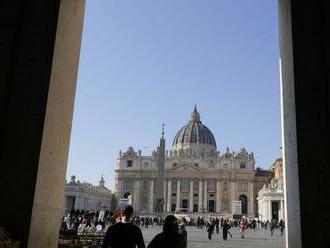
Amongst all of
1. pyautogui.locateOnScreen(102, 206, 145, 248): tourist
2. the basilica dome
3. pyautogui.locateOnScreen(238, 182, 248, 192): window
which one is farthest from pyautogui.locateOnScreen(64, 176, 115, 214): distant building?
pyautogui.locateOnScreen(102, 206, 145, 248): tourist

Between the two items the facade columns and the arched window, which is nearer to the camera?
the arched window

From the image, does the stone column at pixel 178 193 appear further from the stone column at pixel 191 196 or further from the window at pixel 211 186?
the window at pixel 211 186

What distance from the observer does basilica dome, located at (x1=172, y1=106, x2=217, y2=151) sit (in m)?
132

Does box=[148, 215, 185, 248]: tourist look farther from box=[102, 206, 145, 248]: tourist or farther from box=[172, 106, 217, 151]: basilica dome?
box=[172, 106, 217, 151]: basilica dome

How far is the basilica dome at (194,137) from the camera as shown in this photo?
13241 centimetres

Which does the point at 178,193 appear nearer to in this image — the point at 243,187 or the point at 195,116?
the point at 243,187

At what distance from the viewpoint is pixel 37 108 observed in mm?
5469

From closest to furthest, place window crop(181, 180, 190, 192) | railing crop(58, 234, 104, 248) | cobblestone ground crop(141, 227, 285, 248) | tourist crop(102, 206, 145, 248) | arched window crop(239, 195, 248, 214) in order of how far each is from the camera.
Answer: tourist crop(102, 206, 145, 248)
railing crop(58, 234, 104, 248)
cobblestone ground crop(141, 227, 285, 248)
arched window crop(239, 195, 248, 214)
window crop(181, 180, 190, 192)

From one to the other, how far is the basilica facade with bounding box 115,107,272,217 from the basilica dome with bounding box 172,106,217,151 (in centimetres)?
881

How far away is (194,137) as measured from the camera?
134m

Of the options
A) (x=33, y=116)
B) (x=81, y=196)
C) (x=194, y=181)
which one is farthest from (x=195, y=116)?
(x=33, y=116)

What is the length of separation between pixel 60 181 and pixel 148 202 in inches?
4464

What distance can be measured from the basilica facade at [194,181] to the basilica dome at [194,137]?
28.9 feet

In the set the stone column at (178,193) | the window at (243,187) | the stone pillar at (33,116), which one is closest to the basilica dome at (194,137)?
the stone column at (178,193)
